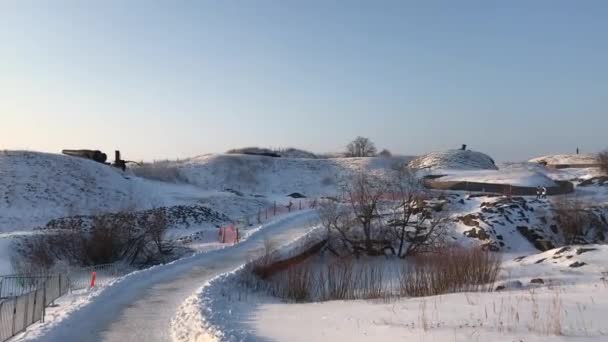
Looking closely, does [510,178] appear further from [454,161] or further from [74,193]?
[74,193]

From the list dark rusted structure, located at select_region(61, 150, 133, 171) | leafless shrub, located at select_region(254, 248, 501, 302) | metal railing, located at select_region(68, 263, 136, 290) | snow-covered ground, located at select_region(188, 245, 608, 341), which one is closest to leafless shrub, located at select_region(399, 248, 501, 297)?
leafless shrub, located at select_region(254, 248, 501, 302)

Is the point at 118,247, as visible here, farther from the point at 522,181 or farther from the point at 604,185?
the point at 604,185

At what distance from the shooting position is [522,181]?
52.3 metres

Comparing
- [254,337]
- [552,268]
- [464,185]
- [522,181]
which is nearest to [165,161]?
[464,185]

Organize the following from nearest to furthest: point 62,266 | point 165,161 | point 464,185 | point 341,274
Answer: point 341,274, point 62,266, point 464,185, point 165,161

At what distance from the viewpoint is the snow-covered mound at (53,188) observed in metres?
39.1

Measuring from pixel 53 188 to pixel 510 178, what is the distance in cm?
3862

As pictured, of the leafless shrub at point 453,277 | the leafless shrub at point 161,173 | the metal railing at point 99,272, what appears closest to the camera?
the leafless shrub at point 453,277

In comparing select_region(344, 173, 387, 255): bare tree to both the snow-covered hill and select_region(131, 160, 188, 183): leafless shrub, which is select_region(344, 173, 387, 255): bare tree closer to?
the snow-covered hill

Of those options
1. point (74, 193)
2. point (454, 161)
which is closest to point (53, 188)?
point (74, 193)

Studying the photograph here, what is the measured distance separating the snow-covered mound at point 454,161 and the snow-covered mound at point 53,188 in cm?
4148

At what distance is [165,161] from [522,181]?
168 feet

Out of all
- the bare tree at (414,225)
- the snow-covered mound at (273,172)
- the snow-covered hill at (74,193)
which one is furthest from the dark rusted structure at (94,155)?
the bare tree at (414,225)

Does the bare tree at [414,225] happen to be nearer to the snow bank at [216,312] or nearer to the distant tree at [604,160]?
the snow bank at [216,312]
